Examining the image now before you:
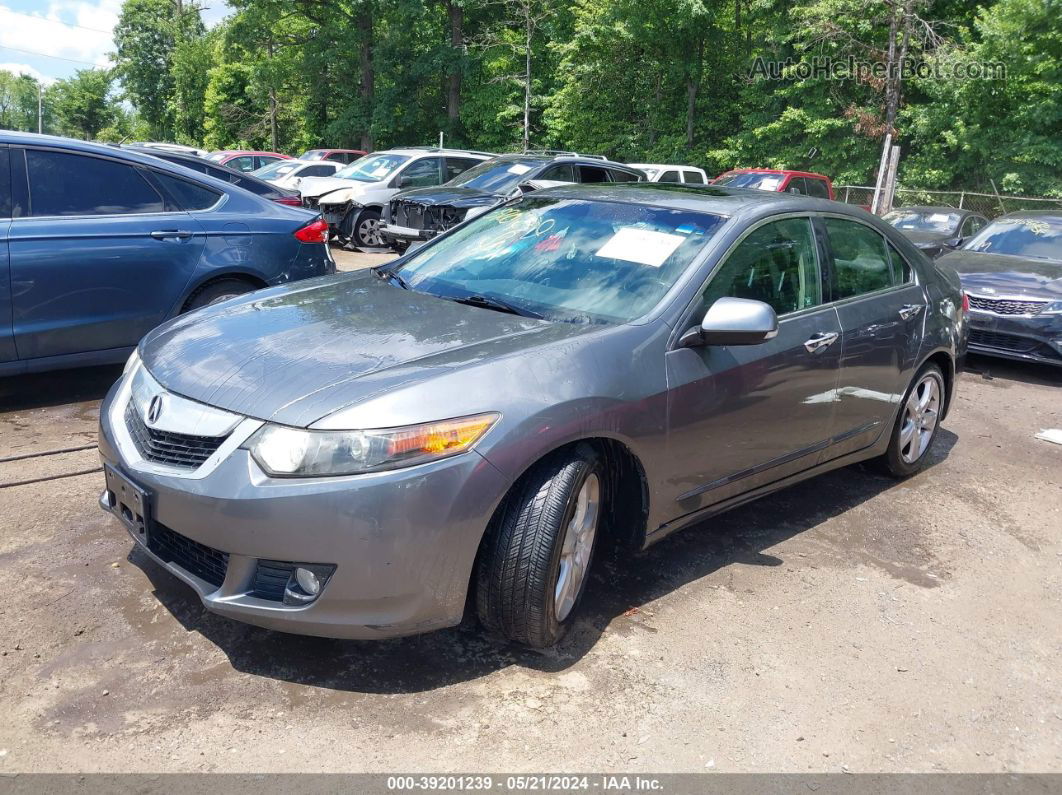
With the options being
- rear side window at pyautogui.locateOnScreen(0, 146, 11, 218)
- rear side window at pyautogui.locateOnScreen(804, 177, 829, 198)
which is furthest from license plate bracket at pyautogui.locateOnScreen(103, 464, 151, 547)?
rear side window at pyautogui.locateOnScreen(804, 177, 829, 198)

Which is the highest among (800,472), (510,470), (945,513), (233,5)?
(233,5)

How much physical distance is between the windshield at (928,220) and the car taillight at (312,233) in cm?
982

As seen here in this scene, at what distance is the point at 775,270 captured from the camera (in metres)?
4.04

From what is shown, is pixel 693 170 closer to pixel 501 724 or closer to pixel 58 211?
pixel 58 211

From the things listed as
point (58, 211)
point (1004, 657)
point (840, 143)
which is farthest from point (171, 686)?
point (840, 143)

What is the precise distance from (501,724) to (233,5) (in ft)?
133

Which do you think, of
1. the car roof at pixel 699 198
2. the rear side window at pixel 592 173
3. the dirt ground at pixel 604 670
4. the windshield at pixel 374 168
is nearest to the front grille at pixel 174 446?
the dirt ground at pixel 604 670

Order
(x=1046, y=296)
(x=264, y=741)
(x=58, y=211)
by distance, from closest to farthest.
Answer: (x=264, y=741), (x=58, y=211), (x=1046, y=296)

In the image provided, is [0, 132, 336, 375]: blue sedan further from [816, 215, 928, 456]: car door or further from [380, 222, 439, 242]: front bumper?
[380, 222, 439, 242]: front bumper

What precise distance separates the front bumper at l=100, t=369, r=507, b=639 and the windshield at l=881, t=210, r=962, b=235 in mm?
12308

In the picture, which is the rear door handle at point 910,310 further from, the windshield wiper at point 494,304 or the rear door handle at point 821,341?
the windshield wiper at point 494,304

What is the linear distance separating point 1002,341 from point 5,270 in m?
8.07

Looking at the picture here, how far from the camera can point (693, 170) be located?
18.3 m

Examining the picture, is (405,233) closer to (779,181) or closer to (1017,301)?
(1017,301)
